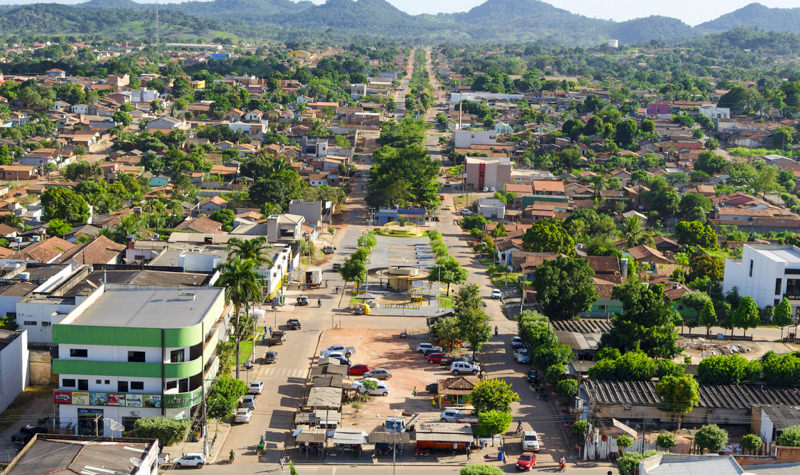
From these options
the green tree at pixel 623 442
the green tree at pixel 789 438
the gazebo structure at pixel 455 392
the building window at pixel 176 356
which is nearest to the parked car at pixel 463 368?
the gazebo structure at pixel 455 392

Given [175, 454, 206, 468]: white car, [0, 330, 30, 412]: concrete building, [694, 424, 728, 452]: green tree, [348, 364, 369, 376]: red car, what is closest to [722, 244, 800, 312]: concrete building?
[694, 424, 728, 452]: green tree

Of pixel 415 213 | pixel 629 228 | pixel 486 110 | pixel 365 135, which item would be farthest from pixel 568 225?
pixel 486 110

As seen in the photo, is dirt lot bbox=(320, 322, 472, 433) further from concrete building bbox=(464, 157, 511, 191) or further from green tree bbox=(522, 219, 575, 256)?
concrete building bbox=(464, 157, 511, 191)

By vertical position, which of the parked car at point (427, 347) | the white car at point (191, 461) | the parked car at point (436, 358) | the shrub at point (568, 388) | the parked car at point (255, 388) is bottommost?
the white car at point (191, 461)

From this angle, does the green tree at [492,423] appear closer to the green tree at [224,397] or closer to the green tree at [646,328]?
the green tree at [646,328]

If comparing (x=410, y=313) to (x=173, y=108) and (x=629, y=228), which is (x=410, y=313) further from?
(x=173, y=108)
